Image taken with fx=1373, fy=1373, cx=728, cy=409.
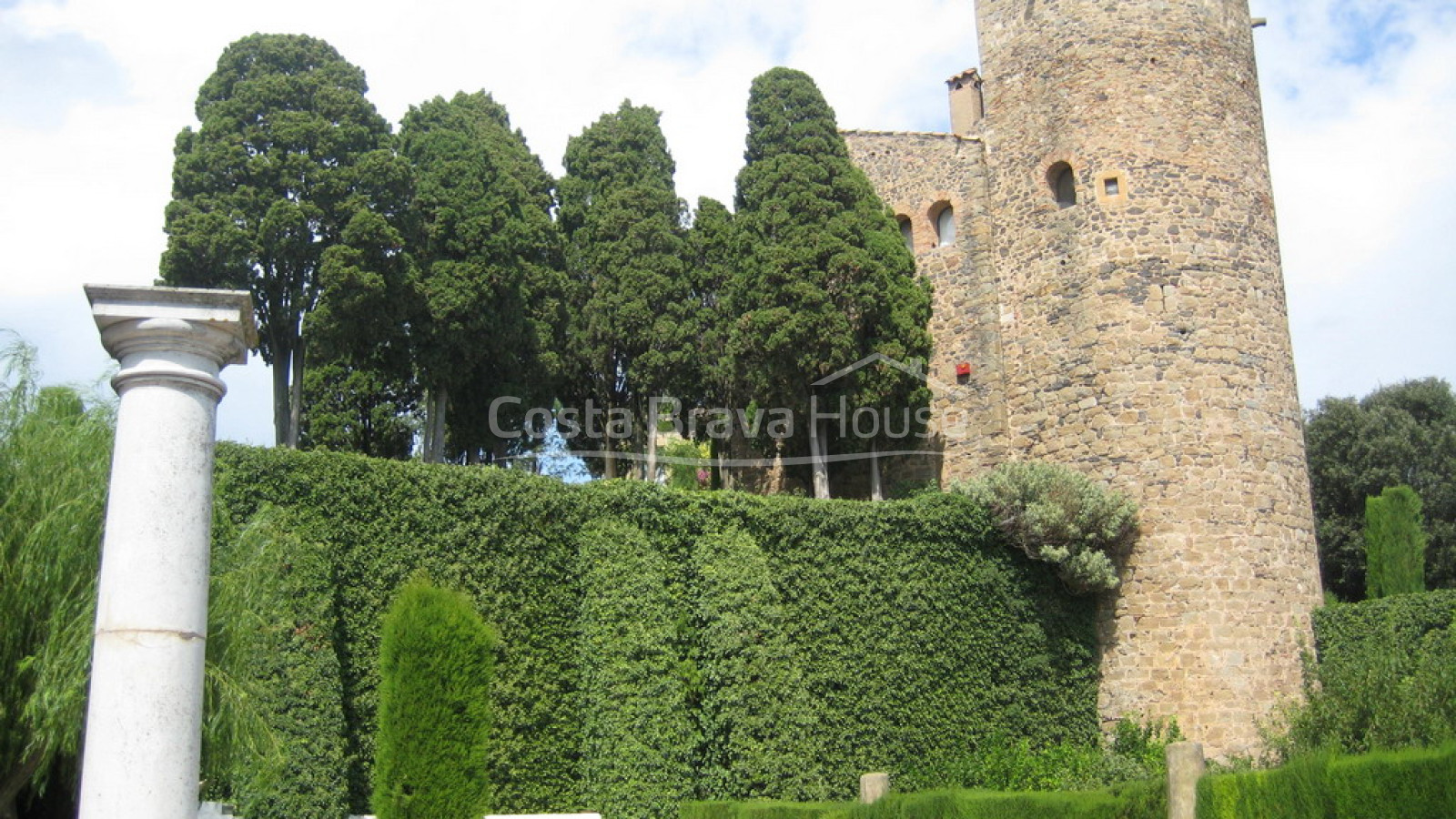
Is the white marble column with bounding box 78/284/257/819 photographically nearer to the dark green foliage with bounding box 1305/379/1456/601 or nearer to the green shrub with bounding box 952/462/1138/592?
the green shrub with bounding box 952/462/1138/592

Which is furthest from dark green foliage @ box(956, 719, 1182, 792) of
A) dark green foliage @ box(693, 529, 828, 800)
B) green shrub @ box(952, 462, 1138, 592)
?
dark green foliage @ box(693, 529, 828, 800)

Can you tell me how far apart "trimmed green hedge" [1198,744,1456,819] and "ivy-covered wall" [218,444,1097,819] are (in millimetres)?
→ 5421

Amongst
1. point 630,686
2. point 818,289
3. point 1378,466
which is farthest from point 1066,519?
point 1378,466

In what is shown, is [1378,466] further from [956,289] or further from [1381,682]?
[1381,682]

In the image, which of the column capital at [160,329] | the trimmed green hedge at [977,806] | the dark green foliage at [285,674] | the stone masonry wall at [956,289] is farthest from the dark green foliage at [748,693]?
the column capital at [160,329]

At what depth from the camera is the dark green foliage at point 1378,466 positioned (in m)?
29.1

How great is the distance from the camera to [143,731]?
6.82 m

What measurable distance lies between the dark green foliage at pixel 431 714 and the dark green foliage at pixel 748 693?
13.9ft

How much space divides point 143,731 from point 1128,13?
737 inches

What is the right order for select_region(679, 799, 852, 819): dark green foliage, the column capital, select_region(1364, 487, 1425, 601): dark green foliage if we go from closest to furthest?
the column capital
select_region(679, 799, 852, 819): dark green foliage
select_region(1364, 487, 1425, 601): dark green foliage

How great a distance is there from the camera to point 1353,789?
12297 mm

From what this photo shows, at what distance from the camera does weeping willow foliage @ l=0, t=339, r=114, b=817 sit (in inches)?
393

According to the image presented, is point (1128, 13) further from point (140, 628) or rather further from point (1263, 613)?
point (140, 628)

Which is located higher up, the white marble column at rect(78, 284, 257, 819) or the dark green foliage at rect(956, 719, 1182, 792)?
the white marble column at rect(78, 284, 257, 819)
